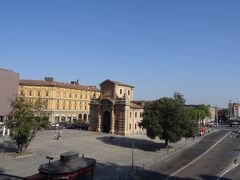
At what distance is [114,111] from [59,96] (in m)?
27.5

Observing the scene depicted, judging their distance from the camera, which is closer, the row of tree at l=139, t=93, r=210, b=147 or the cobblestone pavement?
the cobblestone pavement

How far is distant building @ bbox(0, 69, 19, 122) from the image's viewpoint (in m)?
70.3

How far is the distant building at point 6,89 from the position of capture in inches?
2768

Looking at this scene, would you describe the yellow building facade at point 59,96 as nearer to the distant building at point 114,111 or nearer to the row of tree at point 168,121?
the distant building at point 114,111

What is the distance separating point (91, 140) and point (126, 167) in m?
25.9

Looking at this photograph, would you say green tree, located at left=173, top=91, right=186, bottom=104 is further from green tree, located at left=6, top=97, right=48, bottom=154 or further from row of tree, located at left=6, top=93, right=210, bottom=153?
green tree, located at left=6, top=97, right=48, bottom=154

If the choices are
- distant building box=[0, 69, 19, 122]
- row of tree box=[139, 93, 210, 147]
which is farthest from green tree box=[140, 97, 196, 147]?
distant building box=[0, 69, 19, 122]

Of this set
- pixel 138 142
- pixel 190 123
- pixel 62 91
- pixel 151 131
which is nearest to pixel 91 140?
pixel 138 142

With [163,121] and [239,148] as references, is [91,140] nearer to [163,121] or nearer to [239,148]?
[163,121]

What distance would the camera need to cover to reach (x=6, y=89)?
71.5 metres

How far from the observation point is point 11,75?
73188 mm

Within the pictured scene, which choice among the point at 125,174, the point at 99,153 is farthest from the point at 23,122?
the point at 125,174

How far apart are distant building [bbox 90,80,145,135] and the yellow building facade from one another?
20.2 metres

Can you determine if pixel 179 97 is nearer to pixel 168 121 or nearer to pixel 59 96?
pixel 168 121
